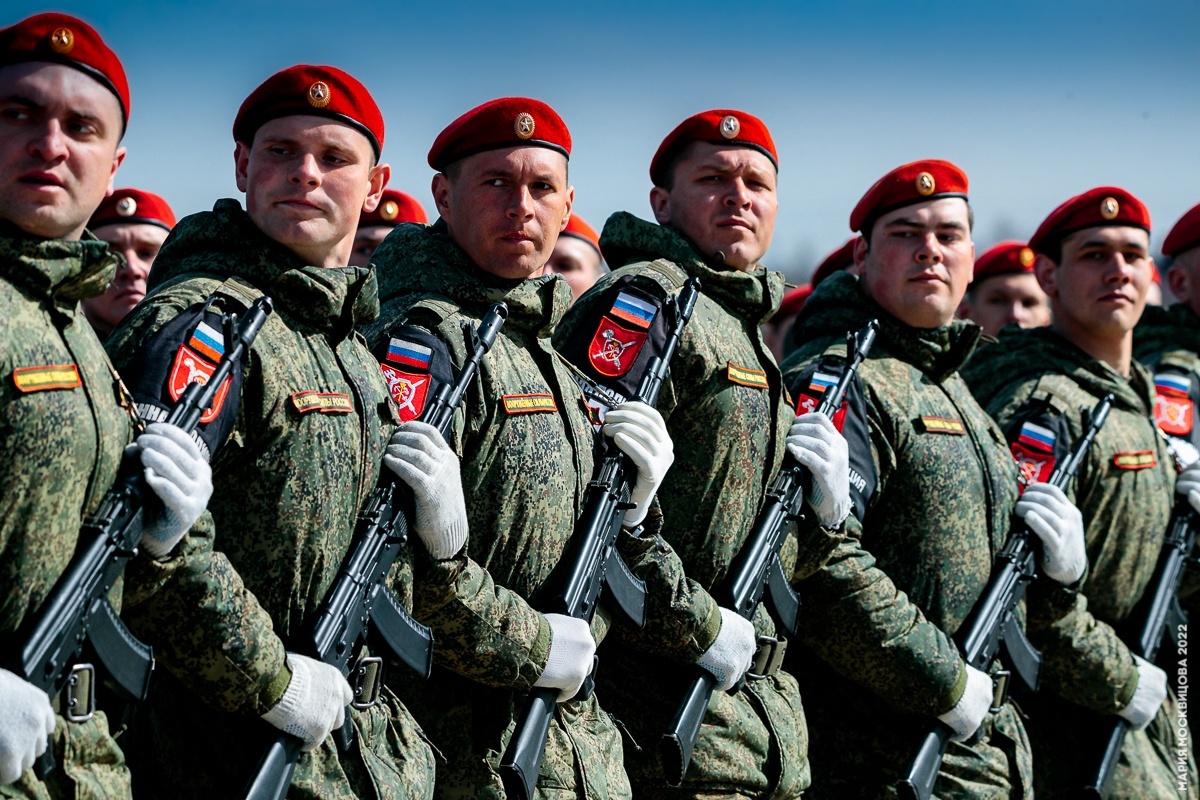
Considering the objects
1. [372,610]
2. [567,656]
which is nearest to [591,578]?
[567,656]

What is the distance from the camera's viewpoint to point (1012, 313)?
10406 millimetres

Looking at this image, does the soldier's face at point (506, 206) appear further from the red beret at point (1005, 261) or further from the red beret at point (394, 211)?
the red beret at point (1005, 261)

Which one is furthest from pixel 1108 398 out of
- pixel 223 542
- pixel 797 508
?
pixel 223 542

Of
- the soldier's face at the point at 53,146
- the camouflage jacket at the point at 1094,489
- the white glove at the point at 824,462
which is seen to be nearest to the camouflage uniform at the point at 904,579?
the white glove at the point at 824,462

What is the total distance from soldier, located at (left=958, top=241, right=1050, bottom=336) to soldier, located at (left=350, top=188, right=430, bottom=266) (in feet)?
12.2

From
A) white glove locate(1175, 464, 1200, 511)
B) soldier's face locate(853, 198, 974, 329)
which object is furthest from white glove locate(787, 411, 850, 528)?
white glove locate(1175, 464, 1200, 511)

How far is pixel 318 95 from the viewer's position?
204 inches

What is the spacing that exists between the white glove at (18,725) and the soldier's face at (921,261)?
4644 mm

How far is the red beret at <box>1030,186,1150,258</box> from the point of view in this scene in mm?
8672

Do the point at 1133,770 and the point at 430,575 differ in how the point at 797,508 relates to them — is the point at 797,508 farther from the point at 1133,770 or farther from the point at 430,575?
the point at 1133,770

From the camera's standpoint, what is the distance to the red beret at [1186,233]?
34.0ft

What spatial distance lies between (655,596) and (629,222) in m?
1.70

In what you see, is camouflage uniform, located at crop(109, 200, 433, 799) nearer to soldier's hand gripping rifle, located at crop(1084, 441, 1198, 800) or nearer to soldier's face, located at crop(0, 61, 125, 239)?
soldier's face, located at crop(0, 61, 125, 239)

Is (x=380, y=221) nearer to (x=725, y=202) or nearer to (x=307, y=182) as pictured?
(x=725, y=202)
